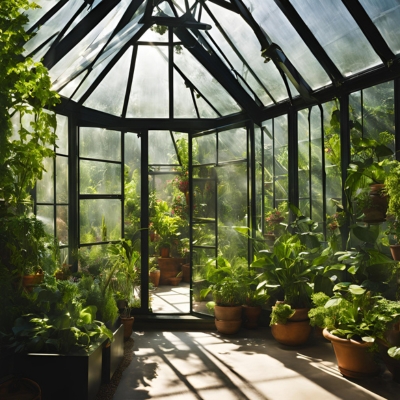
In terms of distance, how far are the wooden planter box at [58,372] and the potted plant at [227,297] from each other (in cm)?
279

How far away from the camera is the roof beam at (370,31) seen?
4.24 m

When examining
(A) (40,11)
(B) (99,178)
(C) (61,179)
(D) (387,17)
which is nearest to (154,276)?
(B) (99,178)

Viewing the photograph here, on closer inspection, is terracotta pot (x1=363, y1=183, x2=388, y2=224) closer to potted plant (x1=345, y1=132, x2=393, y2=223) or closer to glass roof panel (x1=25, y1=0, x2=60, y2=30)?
potted plant (x1=345, y1=132, x2=393, y2=223)

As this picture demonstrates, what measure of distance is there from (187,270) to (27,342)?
5.96 metres

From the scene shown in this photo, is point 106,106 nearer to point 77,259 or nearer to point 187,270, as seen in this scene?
point 77,259

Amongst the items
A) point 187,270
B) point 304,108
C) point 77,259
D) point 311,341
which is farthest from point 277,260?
point 187,270

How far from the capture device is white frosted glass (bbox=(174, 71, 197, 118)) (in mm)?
6852

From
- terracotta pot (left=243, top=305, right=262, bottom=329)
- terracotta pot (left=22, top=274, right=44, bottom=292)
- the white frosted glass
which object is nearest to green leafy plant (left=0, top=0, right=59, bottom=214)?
terracotta pot (left=22, top=274, right=44, bottom=292)

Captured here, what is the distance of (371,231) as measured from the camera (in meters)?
4.64

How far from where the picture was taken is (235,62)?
20.5ft

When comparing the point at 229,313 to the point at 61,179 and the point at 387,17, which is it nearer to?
the point at 61,179

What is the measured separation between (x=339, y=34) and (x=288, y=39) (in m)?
0.68

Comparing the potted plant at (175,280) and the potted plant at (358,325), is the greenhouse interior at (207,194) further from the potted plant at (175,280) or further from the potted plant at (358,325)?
the potted plant at (175,280)

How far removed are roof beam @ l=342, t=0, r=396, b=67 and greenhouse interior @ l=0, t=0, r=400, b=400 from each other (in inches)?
0.6
